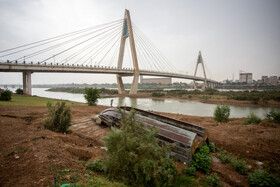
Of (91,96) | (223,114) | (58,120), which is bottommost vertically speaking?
(223,114)

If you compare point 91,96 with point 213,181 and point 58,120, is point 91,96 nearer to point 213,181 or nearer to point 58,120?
point 58,120

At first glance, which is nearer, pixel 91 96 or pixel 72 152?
pixel 72 152

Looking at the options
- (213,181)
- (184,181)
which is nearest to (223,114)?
(213,181)

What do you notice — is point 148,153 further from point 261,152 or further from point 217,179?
point 261,152

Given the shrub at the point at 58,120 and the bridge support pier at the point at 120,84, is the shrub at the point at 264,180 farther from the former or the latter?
the bridge support pier at the point at 120,84

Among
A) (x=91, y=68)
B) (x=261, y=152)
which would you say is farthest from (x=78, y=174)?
(x=91, y=68)

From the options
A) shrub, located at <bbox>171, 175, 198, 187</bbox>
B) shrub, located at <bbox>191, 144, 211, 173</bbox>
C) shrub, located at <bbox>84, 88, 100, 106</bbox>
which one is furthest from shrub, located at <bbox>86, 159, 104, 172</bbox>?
shrub, located at <bbox>84, 88, 100, 106</bbox>

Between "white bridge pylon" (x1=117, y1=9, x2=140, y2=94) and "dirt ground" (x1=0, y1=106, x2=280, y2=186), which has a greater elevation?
"white bridge pylon" (x1=117, y1=9, x2=140, y2=94)

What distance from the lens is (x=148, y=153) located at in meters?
2.72

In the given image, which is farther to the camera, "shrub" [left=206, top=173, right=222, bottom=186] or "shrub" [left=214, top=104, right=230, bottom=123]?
"shrub" [left=214, top=104, right=230, bottom=123]

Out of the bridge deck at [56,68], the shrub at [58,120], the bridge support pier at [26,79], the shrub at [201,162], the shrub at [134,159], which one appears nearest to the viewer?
the shrub at [134,159]

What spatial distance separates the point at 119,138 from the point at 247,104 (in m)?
31.4

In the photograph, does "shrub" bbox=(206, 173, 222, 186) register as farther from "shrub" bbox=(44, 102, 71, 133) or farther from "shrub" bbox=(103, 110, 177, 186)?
"shrub" bbox=(44, 102, 71, 133)

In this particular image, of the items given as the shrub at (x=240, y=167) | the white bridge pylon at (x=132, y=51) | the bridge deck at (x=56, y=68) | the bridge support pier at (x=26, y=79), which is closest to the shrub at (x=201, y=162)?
the shrub at (x=240, y=167)
